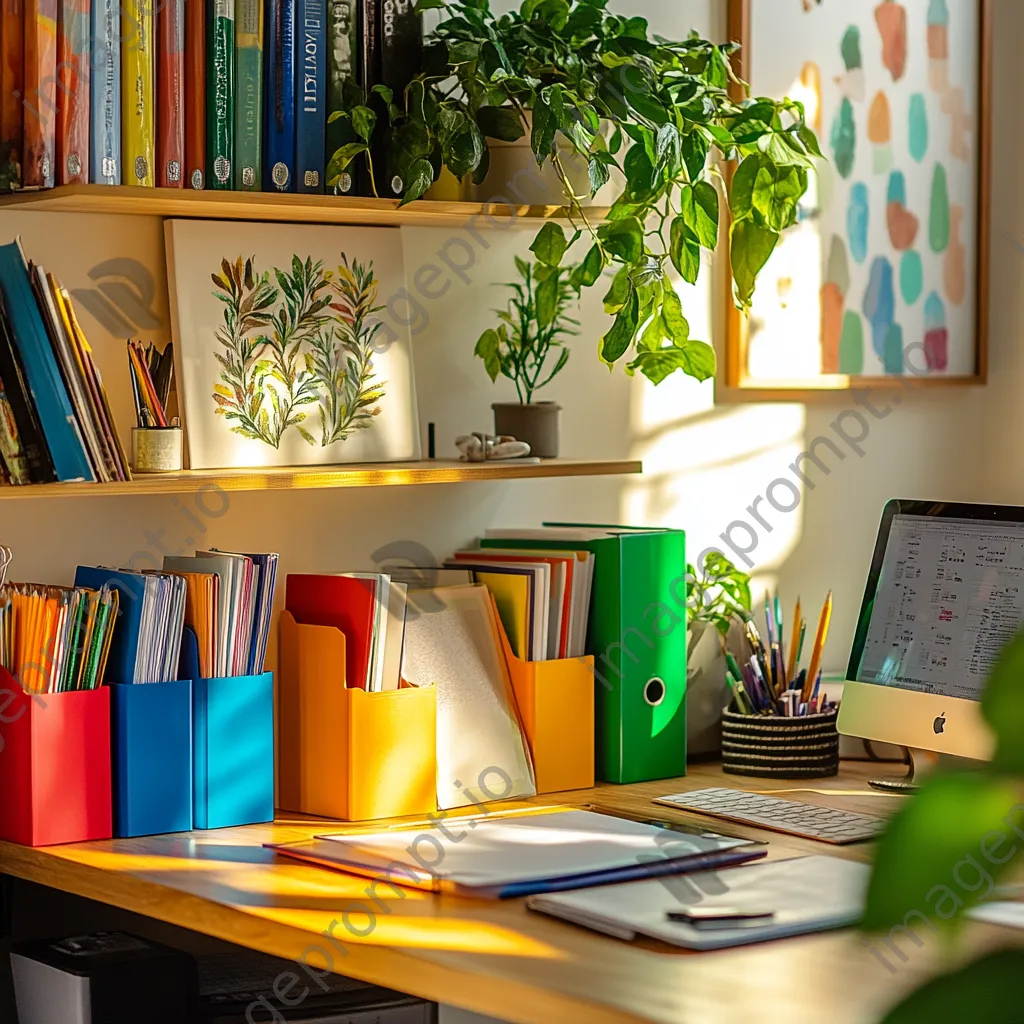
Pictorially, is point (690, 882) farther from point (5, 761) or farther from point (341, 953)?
point (5, 761)

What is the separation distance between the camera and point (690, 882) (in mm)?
1481

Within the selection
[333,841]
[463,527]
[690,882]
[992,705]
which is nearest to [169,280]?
[463,527]

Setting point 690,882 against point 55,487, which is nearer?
point 690,882

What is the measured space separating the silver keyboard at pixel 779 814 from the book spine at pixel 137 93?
968mm

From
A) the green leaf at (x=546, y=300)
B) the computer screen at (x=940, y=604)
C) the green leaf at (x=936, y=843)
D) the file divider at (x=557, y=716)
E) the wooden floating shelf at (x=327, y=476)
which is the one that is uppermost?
the green leaf at (x=546, y=300)

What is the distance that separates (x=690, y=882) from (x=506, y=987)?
1.17 ft

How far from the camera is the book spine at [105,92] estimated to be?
66.2 inches

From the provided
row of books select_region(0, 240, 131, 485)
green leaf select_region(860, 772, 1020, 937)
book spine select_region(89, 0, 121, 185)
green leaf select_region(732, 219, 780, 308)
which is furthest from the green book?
green leaf select_region(860, 772, 1020, 937)

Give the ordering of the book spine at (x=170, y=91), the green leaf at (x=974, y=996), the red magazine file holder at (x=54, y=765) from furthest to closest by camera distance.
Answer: the book spine at (x=170, y=91) → the red magazine file holder at (x=54, y=765) → the green leaf at (x=974, y=996)

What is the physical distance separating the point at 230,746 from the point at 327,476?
340 mm

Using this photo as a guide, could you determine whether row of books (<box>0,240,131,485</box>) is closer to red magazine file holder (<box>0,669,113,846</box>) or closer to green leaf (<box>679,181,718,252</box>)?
red magazine file holder (<box>0,669,113,846</box>)

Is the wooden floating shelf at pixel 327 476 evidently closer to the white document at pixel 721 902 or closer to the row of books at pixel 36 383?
the row of books at pixel 36 383

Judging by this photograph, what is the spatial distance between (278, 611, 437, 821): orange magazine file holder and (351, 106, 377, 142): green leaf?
592mm

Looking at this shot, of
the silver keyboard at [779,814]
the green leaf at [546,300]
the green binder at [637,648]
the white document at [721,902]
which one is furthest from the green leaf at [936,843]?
the green leaf at [546,300]
